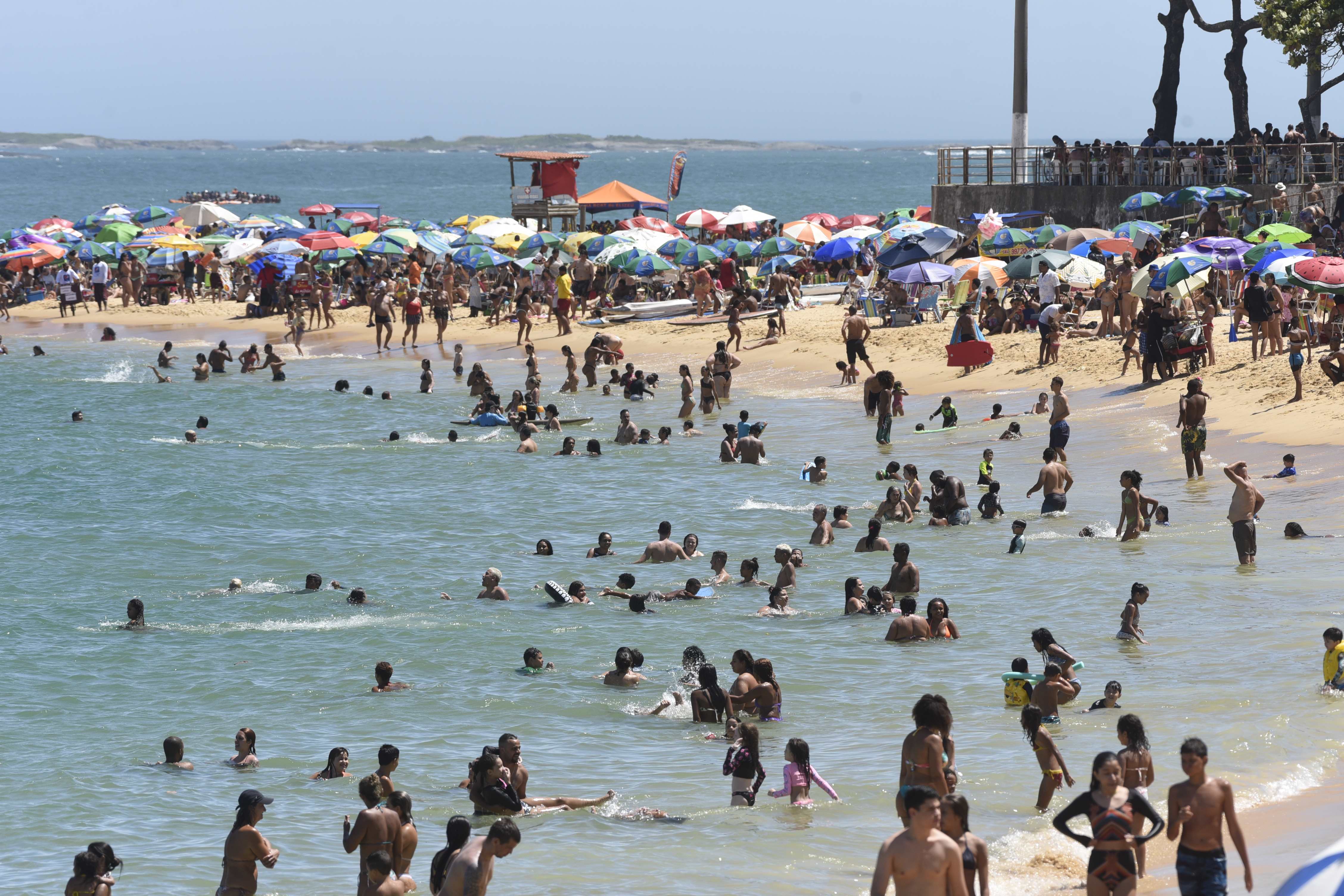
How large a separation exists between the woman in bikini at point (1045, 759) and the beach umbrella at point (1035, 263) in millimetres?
20684

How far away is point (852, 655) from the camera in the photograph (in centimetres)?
1502

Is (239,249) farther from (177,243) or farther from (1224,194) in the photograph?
(1224,194)

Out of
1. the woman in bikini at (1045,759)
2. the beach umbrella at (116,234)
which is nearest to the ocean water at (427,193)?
the beach umbrella at (116,234)

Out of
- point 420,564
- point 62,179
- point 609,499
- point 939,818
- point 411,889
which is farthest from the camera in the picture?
point 62,179

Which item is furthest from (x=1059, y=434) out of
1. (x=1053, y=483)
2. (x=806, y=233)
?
(x=806, y=233)

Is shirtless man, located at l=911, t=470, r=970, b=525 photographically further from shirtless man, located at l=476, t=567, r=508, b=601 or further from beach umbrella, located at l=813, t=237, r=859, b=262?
beach umbrella, located at l=813, t=237, r=859, b=262

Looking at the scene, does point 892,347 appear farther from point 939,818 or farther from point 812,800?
point 939,818

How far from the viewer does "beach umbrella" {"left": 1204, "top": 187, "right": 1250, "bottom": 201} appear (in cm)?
3275

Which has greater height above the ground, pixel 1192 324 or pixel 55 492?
pixel 1192 324

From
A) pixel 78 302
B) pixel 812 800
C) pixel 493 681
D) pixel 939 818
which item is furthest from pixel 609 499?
pixel 78 302

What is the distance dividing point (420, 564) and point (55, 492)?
30.7 feet

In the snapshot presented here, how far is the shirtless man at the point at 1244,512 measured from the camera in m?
15.7

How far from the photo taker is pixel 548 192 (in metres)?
52.5

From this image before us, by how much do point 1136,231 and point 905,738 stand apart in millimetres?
23920
